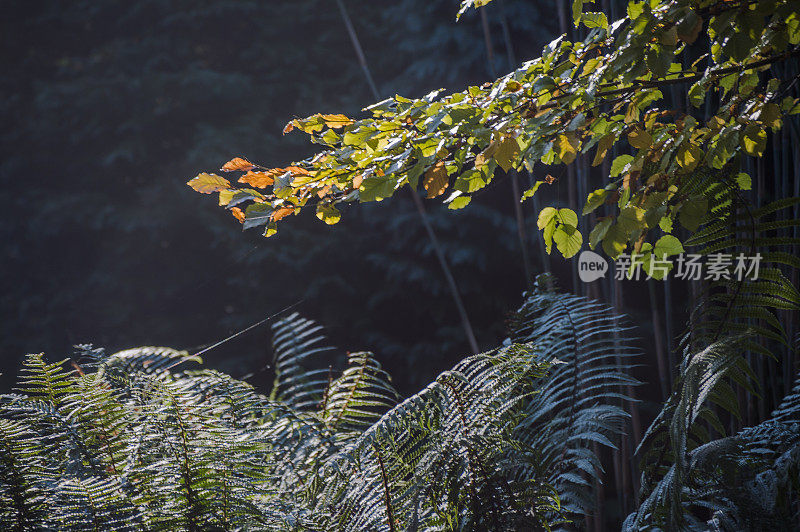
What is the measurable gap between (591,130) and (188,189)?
3220 millimetres

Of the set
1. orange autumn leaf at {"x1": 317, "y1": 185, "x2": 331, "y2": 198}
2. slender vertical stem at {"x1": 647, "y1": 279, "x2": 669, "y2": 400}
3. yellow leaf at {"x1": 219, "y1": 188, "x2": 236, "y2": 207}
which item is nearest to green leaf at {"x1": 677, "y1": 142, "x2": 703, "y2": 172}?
orange autumn leaf at {"x1": 317, "y1": 185, "x2": 331, "y2": 198}

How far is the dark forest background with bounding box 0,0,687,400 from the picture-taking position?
3.60 meters

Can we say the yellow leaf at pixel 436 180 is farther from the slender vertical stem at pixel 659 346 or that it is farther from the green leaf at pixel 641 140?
the slender vertical stem at pixel 659 346

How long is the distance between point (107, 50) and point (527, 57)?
9.50ft

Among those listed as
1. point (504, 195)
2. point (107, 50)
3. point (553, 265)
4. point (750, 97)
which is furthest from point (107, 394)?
point (107, 50)

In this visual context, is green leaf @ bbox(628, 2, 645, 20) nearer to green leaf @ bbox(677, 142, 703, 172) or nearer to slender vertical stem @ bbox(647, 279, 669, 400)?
green leaf @ bbox(677, 142, 703, 172)

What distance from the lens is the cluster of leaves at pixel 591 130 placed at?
0.79 m

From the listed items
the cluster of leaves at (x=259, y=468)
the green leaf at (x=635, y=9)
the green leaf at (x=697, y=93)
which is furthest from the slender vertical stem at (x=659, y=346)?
the green leaf at (x=635, y=9)

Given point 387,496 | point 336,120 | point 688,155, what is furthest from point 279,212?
point 688,155

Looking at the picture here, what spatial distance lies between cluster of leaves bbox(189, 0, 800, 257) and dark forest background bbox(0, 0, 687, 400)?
246cm

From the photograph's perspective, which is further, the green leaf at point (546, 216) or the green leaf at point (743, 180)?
the green leaf at point (743, 180)

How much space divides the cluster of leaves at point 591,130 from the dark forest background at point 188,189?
2455 millimetres

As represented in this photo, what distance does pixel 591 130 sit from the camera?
995mm

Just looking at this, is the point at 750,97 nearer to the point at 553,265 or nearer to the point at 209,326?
the point at 553,265
